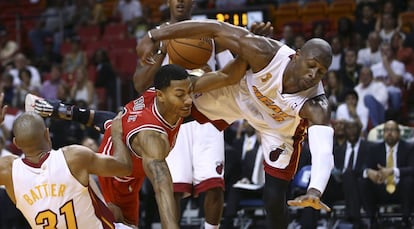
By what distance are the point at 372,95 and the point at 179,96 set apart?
20.5ft

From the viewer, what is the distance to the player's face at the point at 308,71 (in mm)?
6723

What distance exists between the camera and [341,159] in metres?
11.3

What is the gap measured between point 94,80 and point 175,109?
9000 mm

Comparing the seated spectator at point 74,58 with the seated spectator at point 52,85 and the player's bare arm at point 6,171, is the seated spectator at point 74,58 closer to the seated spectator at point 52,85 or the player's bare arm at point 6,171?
the seated spectator at point 52,85

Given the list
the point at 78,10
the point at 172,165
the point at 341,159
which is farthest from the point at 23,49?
the point at 172,165

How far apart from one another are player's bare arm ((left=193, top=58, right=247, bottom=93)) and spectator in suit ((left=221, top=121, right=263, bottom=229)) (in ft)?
14.2

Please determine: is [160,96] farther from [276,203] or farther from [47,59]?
[47,59]

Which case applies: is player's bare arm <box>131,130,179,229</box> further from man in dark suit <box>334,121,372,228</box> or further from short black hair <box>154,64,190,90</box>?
man in dark suit <box>334,121,372,228</box>

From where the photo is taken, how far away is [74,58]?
16750 millimetres

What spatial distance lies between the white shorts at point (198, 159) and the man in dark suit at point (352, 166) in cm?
287

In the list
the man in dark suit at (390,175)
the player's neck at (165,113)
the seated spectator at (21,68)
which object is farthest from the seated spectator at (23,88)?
the player's neck at (165,113)

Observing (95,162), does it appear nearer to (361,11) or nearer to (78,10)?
(361,11)

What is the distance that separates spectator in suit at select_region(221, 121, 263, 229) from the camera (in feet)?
37.5

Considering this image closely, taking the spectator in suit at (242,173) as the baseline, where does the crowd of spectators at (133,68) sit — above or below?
above
